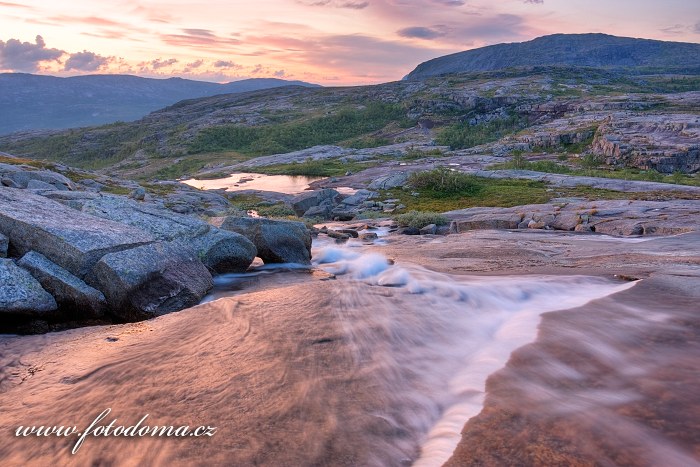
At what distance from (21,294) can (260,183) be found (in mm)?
56099

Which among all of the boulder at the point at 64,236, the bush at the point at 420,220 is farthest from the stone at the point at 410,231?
the boulder at the point at 64,236

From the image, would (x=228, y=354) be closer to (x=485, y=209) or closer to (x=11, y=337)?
(x=11, y=337)

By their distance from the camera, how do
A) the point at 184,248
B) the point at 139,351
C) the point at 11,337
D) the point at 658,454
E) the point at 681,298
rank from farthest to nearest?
the point at 184,248 → the point at 681,298 → the point at 11,337 → the point at 139,351 → the point at 658,454

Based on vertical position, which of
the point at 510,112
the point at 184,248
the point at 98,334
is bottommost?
the point at 98,334

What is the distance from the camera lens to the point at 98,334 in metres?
9.35

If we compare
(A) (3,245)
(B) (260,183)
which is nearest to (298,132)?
(B) (260,183)

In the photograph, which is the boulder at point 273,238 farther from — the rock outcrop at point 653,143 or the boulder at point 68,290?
the rock outcrop at point 653,143

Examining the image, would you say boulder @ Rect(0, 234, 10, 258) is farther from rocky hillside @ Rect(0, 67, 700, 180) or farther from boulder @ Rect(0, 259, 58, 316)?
A: rocky hillside @ Rect(0, 67, 700, 180)

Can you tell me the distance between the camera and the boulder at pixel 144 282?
34.0 feet

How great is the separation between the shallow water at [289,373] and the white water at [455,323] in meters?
0.04

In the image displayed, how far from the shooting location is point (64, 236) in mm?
11062

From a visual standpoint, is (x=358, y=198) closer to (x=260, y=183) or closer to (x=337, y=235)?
(x=337, y=235)

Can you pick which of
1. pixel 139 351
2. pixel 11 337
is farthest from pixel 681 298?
pixel 11 337

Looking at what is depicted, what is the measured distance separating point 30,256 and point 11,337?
6.79 ft
